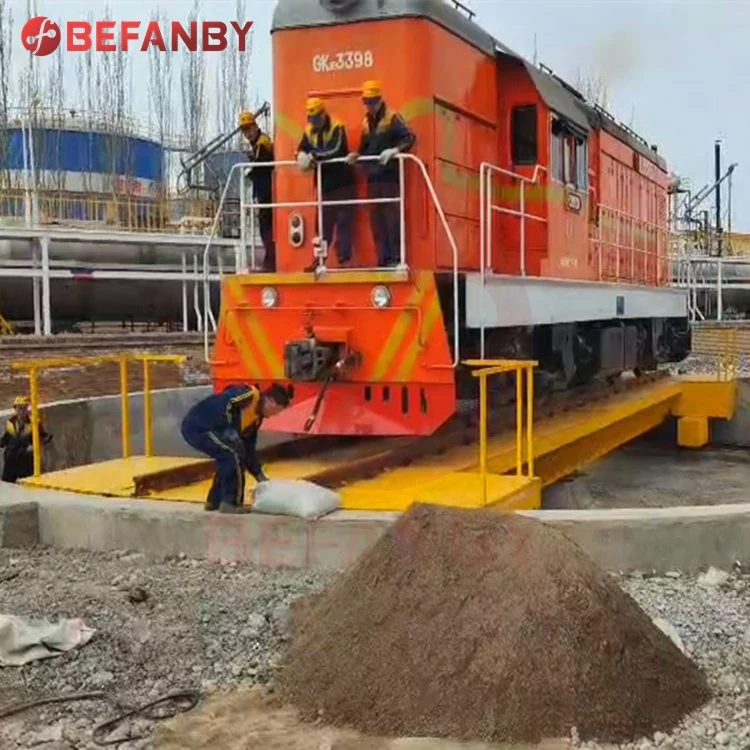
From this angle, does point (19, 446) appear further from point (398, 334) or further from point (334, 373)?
point (398, 334)

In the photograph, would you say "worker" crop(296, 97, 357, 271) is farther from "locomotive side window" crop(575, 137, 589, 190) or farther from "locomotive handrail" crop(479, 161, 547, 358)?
"locomotive side window" crop(575, 137, 589, 190)

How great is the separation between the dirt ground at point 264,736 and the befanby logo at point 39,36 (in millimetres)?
33826

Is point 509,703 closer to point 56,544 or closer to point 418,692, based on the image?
point 418,692

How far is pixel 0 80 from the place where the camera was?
35094 millimetres

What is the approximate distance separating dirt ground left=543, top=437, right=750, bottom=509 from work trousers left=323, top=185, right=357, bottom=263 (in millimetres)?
3754

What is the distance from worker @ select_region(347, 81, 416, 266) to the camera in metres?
8.34

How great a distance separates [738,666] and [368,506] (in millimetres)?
2585

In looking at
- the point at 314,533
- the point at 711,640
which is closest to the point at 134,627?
the point at 314,533

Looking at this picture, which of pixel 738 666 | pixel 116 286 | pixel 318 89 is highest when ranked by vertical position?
pixel 318 89

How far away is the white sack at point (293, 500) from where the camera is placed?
6398mm

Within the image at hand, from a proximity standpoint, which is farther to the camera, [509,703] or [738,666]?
[738,666]

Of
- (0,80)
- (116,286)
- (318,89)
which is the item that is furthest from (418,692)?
(0,80)

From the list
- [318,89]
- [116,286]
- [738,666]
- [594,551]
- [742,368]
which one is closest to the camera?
[738,666]

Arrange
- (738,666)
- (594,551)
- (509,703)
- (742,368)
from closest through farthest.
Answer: (509,703) < (738,666) < (594,551) < (742,368)
